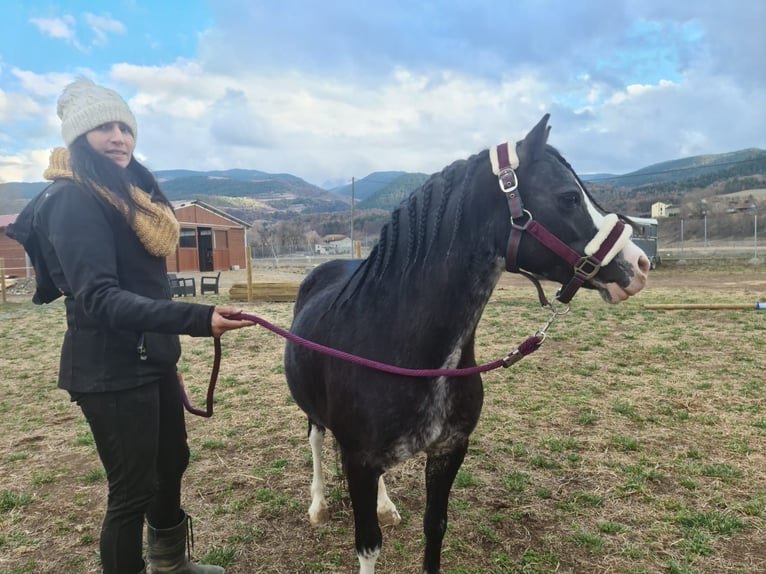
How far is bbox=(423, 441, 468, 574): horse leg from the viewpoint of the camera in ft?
7.75

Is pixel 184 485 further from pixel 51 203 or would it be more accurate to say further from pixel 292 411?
pixel 51 203

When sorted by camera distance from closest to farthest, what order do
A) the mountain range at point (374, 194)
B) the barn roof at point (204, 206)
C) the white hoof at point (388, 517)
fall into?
the white hoof at point (388, 517), the barn roof at point (204, 206), the mountain range at point (374, 194)

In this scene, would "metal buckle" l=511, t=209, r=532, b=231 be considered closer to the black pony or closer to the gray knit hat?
the black pony

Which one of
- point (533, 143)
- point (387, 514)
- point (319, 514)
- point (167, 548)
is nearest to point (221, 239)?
point (319, 514)

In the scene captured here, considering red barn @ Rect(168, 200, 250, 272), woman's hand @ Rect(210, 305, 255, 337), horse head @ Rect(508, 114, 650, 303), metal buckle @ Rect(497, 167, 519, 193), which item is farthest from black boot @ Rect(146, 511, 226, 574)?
red barn @ Rect(168, 200, 250, 272)

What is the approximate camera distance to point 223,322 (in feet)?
5.47

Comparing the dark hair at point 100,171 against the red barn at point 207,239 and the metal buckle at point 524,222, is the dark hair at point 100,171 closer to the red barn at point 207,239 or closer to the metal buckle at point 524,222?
the metal buckle at point 524,222

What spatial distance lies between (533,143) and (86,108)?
1.74 meters

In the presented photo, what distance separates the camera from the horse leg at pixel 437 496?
2.36 m

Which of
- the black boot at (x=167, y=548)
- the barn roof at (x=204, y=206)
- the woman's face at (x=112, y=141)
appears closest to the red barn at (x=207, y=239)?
the barn roof at (x=204, y=206)

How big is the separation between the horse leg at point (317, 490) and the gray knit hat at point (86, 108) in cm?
229

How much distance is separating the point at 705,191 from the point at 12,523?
86.9m

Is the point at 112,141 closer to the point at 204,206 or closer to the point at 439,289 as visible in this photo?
the point at 439,289

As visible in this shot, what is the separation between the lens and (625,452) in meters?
3.93
